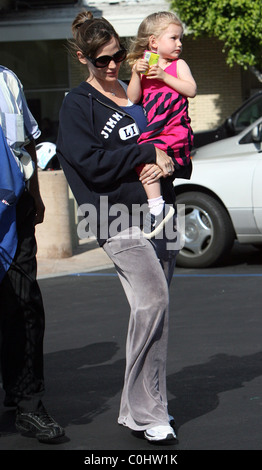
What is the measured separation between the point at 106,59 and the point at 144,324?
123cm

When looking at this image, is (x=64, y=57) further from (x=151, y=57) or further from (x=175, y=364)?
(x=151, y=57)

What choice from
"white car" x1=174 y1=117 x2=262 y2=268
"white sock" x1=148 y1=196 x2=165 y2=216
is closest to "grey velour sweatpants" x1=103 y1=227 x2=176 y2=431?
"white sock" x1=148 y1=196 x2=165 y2=216

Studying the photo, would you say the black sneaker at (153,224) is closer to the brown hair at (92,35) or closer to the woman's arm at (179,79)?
the woman's arm at (179,79)

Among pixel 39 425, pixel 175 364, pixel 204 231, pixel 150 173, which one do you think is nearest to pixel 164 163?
pixel 150 173

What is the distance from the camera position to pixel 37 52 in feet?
77.0

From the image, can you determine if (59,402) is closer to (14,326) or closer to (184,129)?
(14,326)

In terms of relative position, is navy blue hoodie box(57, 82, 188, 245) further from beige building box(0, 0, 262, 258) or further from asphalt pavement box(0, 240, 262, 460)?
beige building box(0, 0, 262, 258)

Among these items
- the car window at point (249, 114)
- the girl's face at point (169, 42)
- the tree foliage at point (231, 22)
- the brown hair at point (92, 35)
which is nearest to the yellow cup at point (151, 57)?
the girl's face at point (169, 42)

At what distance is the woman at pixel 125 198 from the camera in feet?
13.5

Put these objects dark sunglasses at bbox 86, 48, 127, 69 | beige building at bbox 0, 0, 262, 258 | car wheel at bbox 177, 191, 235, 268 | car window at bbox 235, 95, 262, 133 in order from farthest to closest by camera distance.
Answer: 1. beige building at bbox 0, 0, 262, 258
2. car window at bbox 235, 95, 262, 133
3. car wheel at bbox 177, 191, 235, 268
4. dark sunglasses at bbox 86, 48, 127, 69

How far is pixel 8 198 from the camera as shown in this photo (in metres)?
4.36

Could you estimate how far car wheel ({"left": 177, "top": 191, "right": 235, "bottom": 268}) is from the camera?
31.5 ft

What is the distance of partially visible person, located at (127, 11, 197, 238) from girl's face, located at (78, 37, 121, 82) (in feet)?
0.74
